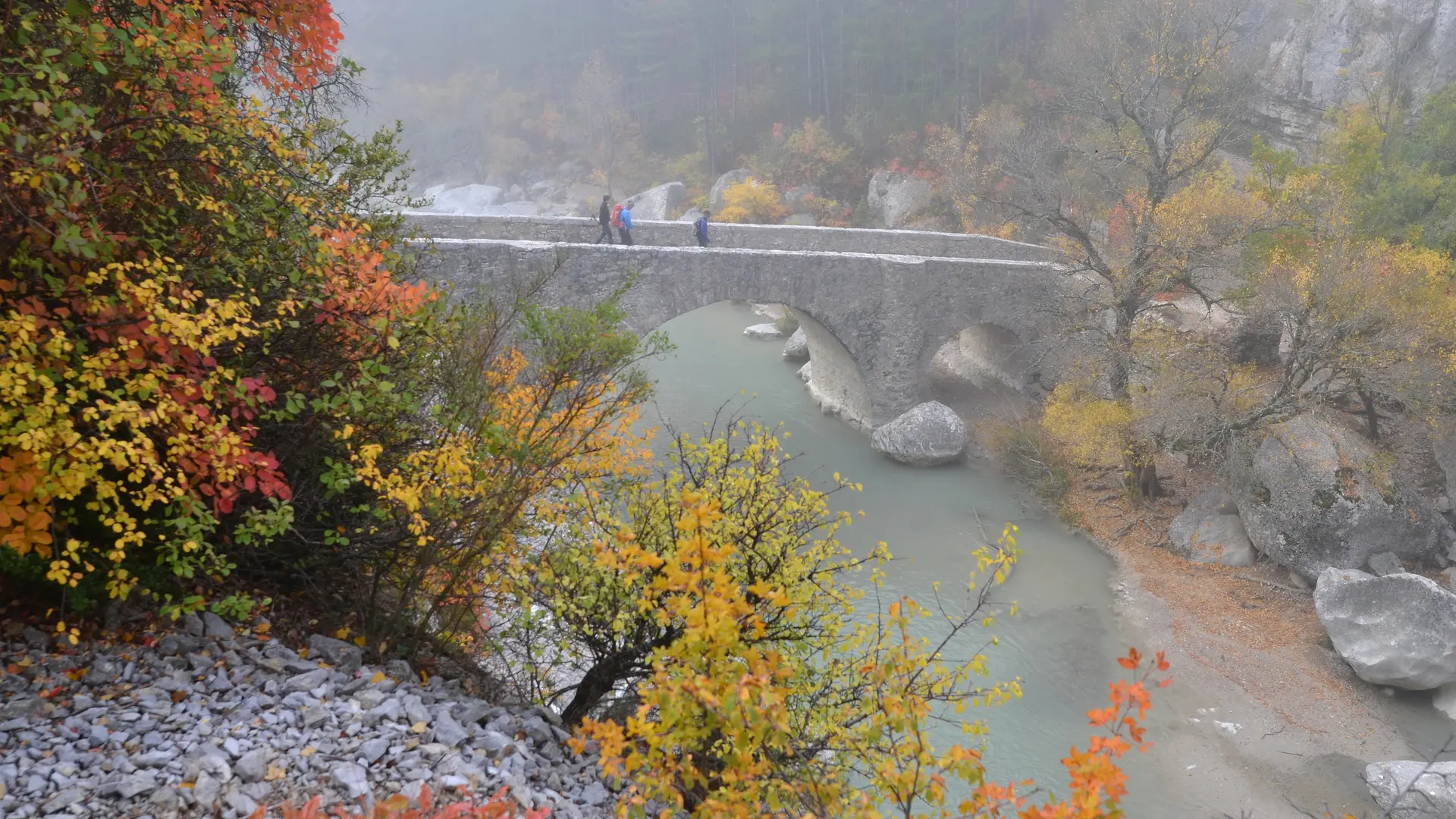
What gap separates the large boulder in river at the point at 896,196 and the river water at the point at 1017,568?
33.5ft

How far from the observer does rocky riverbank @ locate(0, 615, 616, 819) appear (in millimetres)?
3766

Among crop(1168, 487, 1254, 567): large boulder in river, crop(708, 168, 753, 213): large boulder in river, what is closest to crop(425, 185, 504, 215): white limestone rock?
crop(708, 168, 753, 213): large boulder in river

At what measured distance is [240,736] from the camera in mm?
4305

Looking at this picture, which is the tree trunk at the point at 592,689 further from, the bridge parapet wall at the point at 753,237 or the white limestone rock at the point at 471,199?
the white limestone rock at the point at 471,199

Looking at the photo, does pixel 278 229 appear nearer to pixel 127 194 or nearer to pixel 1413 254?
pixel 127 194

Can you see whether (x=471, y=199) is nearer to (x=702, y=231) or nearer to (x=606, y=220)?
(x=702, y=231)

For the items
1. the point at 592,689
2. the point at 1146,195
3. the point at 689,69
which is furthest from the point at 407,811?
the point at 689,69

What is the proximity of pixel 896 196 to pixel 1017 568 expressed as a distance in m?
20.2

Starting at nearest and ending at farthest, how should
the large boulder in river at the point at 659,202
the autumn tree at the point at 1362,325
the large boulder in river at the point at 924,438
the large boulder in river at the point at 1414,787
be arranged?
the large boulder in river at the point at 1414,787 → the autumn tree at the point at 1362,325 → the large boulder in river at the point at 924,438 → the large boulder in river at the point at 659,202

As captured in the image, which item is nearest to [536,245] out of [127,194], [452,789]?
[127,194]

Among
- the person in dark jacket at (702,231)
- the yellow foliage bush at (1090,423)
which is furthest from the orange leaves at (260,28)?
the yellow foliage bush at (1090,423)

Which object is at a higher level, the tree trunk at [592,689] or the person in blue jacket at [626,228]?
the person in blue jacket at [626,228]

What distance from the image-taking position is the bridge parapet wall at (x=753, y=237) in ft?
62.8

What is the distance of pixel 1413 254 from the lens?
1359cm
